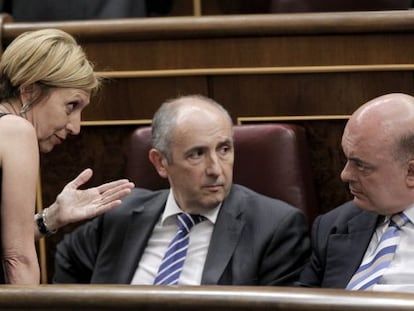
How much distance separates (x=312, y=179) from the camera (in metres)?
1.48

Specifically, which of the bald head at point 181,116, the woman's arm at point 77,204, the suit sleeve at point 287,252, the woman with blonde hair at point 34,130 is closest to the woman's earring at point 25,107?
the woman with blonde hair at point 34,130

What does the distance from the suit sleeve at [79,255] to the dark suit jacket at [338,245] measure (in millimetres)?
315

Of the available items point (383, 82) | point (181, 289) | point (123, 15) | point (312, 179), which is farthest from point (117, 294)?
point (123, 15)

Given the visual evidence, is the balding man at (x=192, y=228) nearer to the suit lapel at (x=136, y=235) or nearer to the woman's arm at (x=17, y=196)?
the suit lapel at (x=136, y=235)

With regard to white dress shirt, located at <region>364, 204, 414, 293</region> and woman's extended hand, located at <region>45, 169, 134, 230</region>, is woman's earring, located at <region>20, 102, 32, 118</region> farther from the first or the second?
white dress shirt, located at <region>364, 204, 414, 293</region>

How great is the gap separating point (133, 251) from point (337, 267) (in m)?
0.30

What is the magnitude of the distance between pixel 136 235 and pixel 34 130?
0.33 meters

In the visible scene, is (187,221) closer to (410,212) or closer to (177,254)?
(177,254)

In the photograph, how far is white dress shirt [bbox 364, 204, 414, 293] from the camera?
1.20 metres

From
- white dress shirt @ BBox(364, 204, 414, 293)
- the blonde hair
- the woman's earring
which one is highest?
the blonde hair

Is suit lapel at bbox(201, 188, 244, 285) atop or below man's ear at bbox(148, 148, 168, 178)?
below

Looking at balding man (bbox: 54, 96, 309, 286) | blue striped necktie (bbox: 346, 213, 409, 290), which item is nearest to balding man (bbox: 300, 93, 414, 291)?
blue striped necktie (bbox: 346, 213, 409, 290)

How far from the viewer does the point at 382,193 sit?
1.21 meters

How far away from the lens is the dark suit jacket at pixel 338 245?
1.26 metres
